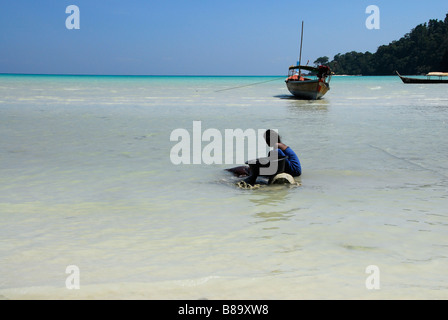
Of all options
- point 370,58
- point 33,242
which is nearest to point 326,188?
point 33,242

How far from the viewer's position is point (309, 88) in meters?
33.2

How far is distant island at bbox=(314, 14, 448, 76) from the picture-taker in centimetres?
12775

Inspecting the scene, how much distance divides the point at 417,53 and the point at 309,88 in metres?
118

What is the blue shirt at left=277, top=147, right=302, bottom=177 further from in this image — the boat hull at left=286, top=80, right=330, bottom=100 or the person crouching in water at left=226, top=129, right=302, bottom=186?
the boat hull at left=286, top=80, right=330, bottom=100

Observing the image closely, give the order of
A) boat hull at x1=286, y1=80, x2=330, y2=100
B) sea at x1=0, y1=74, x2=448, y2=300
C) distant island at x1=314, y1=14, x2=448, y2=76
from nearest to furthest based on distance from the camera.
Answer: sea at x1=0, y1=74, x2=448, y2=300
boat hull at x1=286, y1=80, x2=330, y2=100
distant island at x1=314, y1=14, x2=448, y2=76

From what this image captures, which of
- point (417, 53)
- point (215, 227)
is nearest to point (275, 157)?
point (215, 227)

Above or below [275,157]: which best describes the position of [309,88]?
above

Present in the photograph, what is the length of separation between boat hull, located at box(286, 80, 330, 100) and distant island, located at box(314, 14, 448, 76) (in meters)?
85.1

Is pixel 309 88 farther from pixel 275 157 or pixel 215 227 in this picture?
pixel 215 227

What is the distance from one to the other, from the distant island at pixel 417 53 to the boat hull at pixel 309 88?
85146 mm

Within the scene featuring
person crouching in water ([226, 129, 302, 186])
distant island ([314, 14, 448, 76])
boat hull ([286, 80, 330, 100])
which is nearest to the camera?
person crouching in water ([226, 129, 302, 186])

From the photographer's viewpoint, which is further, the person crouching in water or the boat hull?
the boat hull

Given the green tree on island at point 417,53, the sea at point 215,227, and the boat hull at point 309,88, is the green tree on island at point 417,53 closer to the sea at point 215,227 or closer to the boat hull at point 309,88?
the boat hull at point 309,88

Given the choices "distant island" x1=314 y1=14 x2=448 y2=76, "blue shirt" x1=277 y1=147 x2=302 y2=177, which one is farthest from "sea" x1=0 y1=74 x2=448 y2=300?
"distant island" x1=314 y1=14 x2=448 y2=76
